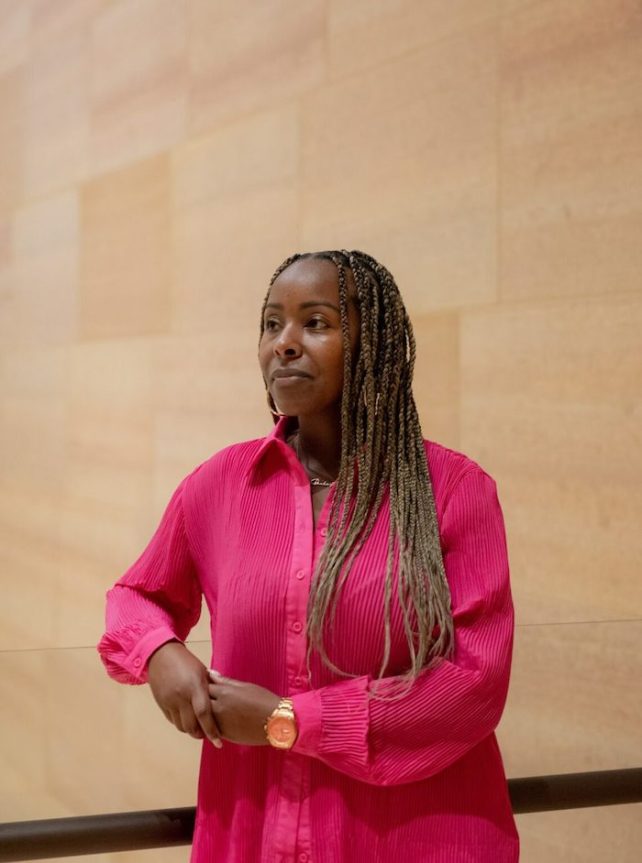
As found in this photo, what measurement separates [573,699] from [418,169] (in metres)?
1.36

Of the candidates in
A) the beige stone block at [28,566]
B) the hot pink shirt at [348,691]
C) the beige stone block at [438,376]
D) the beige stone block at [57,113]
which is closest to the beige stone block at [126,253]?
the beige stone block at [57,113]

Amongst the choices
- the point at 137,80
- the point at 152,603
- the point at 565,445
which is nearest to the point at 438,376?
the point at 565,445

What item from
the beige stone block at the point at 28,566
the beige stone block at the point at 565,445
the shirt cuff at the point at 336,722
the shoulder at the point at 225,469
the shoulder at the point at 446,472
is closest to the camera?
the shirt cuff at the point at 336,722

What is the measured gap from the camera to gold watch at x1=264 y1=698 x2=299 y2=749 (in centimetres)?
129

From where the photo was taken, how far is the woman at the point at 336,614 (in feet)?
4.28

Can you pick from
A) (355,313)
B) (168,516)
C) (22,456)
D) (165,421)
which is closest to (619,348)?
(355,313)

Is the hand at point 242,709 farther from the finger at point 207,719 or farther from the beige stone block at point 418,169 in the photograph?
the beige stone block at point 418,169

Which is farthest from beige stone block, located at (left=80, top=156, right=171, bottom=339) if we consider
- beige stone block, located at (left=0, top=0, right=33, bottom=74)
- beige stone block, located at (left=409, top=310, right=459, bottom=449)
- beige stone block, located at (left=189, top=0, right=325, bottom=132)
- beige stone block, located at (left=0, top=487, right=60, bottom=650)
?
beige stone block, located at (left=409, top=310, right=459, bottom=449)

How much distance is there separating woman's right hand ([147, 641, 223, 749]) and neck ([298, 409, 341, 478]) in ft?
1.06

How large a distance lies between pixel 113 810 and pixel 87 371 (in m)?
2.77

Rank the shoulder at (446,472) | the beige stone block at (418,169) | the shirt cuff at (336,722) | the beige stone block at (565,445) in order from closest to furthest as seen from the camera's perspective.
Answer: the shirt cuff at (336,722) → the shoulder at (446,472) → the beige stone block at (565,445) → the beige stone block at (418,169)

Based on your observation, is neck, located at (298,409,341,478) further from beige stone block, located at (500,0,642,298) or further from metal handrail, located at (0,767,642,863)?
beige stone block, located at (500,0,642,298)

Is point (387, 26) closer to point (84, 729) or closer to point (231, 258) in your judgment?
point (231, 258)

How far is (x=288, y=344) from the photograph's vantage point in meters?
1.44
